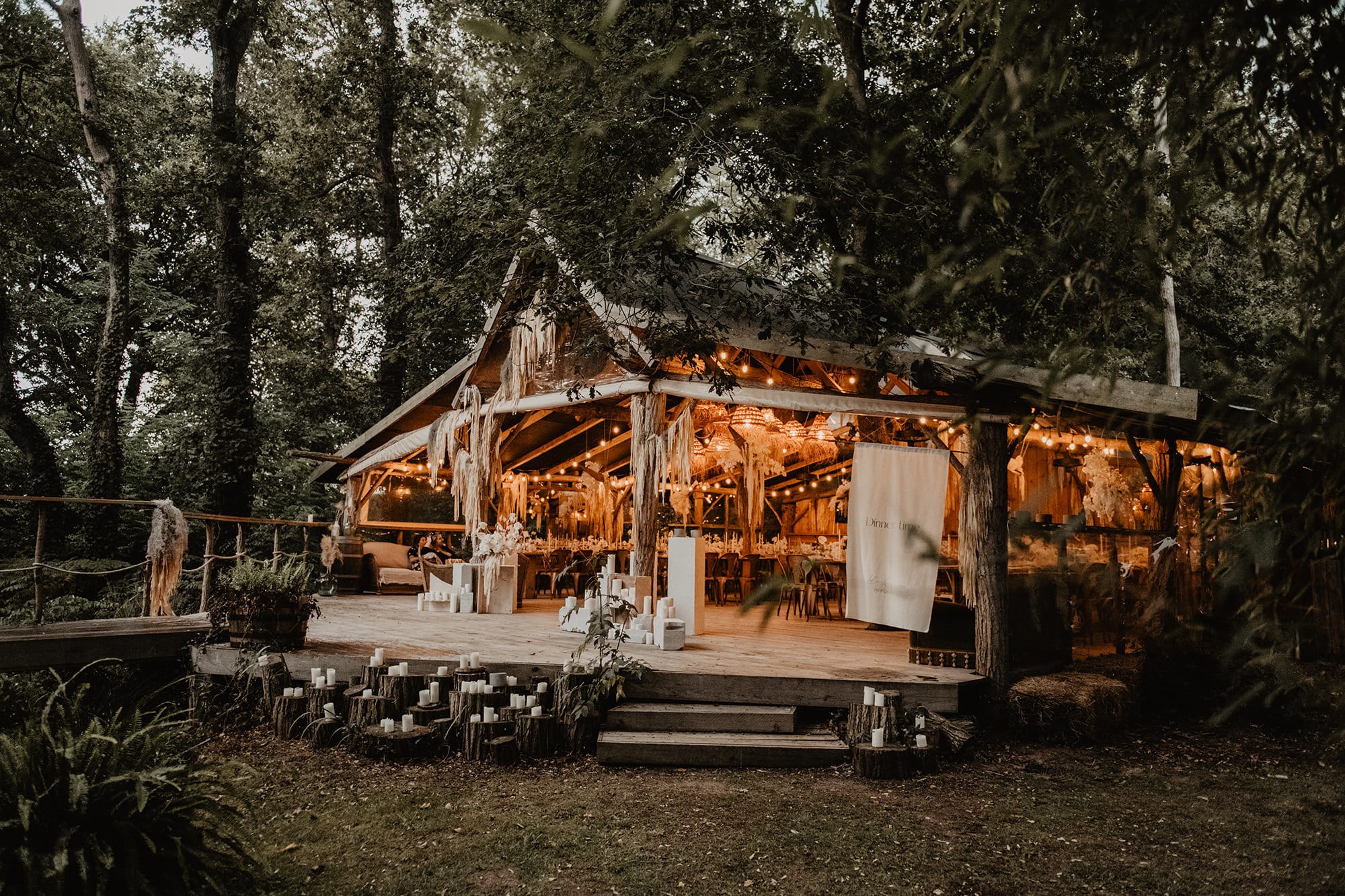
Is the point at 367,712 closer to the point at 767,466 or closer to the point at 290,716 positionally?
the point at 290,716

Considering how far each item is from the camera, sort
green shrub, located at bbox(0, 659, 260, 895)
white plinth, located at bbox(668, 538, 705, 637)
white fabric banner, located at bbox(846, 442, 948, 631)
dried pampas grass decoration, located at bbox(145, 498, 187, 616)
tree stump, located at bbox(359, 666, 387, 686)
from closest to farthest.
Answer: green shrub, located at bbox(0, 659, 260, 895) < tree stump, located at bbox(359, 666, 387, 686) < white fabric banner, located at bbox(846, 442, 948, 631) < dried pampas grass decoration, located at bbox(145, 498, 187, 616) < white plinth, located at bbox(668, 538, 705, 637)

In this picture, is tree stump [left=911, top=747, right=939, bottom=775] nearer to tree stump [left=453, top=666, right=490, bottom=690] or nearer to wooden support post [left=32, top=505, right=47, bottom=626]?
tree stump [left=453, top=666, right=490, bottom=690]

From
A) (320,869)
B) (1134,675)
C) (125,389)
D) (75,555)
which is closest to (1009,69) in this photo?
(320,869)

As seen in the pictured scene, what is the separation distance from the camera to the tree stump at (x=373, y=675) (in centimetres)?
678

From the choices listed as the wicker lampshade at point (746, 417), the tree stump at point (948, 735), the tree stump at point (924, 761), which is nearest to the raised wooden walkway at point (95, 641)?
the tree stump at point (924, 761)

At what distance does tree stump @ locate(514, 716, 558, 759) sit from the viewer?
20.2 feet

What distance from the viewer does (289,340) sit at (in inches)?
770

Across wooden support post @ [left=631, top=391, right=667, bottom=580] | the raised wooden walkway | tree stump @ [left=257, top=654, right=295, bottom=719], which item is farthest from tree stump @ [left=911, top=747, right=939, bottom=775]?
the raised wooden walkway

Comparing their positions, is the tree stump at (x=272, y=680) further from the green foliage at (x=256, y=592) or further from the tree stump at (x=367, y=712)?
the tree stump at (x=367, y=712)

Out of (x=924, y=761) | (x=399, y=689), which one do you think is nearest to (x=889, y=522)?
(x=924, y=761)

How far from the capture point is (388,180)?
1852cm

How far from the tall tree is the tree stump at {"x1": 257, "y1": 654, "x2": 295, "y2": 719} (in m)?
8.62

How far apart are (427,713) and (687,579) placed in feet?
10.5

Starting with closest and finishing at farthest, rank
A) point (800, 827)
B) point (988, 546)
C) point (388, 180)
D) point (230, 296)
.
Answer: point (800, 827), point (988, 546), point (230, 296), point (388, 180)
